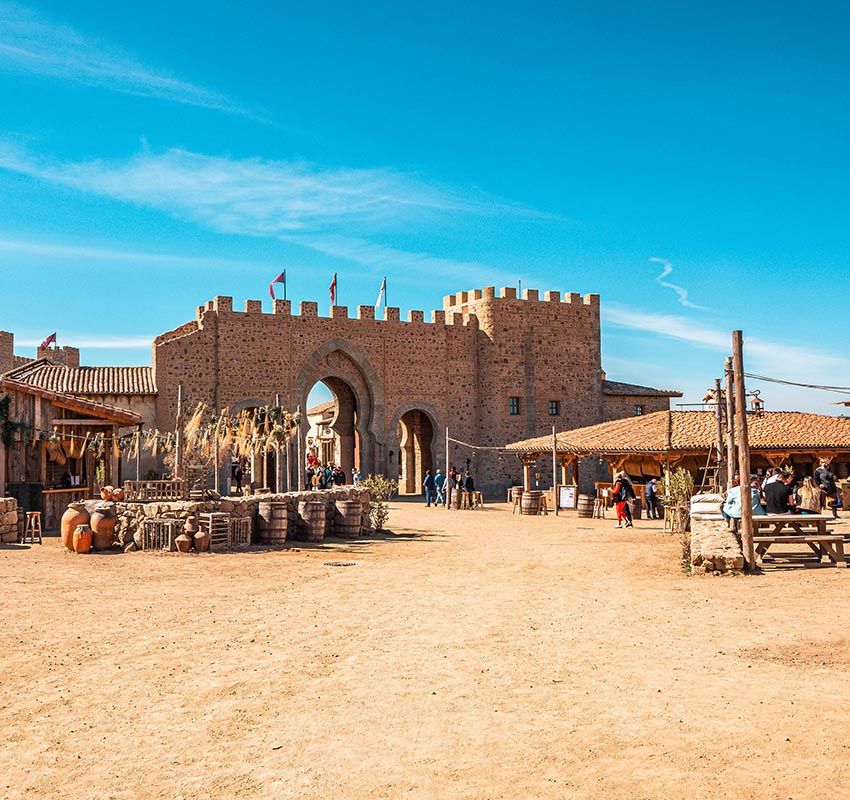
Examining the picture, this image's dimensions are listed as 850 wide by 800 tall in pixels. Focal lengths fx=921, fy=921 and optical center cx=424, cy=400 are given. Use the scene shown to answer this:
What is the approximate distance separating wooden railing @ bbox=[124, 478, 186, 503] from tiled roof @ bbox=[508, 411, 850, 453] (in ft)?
44.3

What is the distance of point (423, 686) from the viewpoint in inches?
263

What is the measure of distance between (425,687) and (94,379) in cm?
2757

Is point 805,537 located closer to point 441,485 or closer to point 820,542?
point 820,542

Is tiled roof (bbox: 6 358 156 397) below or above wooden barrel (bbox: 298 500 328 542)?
above

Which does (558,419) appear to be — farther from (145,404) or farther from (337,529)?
(337,529)

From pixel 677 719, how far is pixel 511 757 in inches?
49.4

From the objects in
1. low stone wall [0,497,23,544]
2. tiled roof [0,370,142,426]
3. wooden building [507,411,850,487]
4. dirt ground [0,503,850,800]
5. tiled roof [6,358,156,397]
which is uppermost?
tiled roof [6,358,156,397]

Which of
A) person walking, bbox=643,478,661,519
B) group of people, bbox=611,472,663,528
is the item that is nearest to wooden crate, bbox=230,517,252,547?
group of people, bbox=611,472,663,528

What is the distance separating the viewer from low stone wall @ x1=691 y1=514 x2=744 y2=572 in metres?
12.2

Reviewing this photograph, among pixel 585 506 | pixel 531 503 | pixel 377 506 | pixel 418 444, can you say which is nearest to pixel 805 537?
pixel 377 506

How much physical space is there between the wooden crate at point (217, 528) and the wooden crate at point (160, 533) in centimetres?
46

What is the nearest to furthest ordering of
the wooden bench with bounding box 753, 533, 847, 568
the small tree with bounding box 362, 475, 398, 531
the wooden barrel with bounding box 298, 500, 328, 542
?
the wooden bench with bounding box 753, 533, 847, 568 → the wooden barrel with bounding box 298, 500, 328, 542 → the small tree with bounding box 362, 475, 398, 531

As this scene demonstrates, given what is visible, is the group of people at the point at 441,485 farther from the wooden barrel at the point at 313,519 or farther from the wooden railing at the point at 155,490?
the wooden railing at the point at 155,490

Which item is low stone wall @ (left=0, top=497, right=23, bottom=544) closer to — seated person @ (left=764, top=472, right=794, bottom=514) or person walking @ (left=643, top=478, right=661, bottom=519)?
seated person @ (left=764, top=472, right=794, bottom=514)
